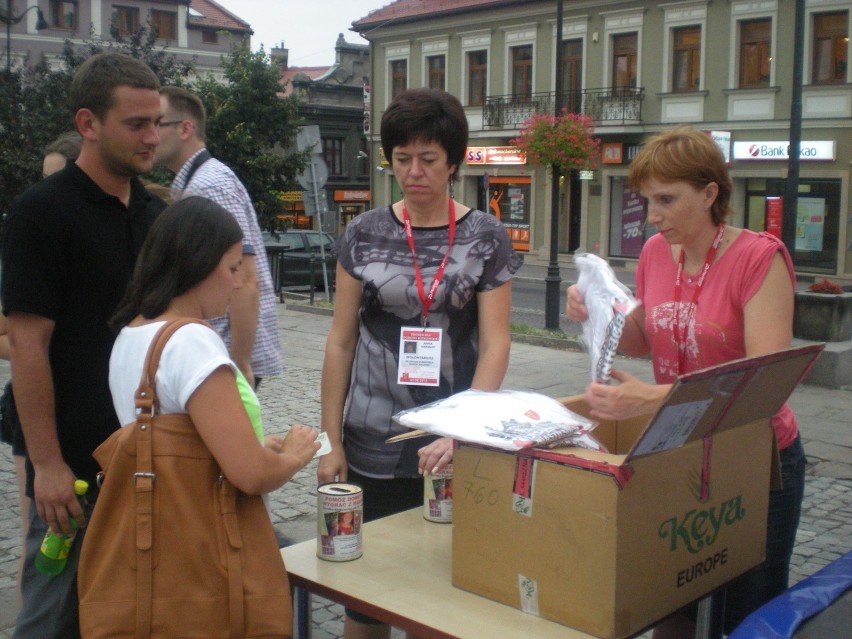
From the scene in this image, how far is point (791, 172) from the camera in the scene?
34.4ft

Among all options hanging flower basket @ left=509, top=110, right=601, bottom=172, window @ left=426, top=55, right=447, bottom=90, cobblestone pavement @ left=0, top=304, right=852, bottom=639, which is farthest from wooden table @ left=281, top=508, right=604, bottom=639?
window @ left=426, top=55, right=447, bottom=90

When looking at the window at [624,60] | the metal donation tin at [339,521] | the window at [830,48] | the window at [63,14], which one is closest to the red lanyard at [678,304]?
the metal donation tin at [339,521]

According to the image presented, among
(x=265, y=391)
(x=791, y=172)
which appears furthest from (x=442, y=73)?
(x=265, y=391)

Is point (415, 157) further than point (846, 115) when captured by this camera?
No

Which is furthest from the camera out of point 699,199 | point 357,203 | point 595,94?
point 357,203

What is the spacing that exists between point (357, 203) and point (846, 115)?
27.3 m

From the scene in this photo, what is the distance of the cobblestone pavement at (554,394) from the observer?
15.3 feet

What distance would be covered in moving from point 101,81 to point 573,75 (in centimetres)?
2950

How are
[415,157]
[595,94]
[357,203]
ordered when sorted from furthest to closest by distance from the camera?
[357,203] → [595,94] → [415,157]

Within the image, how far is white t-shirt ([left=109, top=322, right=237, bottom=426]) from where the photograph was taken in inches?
75.9

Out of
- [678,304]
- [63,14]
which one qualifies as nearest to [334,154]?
[63,14]

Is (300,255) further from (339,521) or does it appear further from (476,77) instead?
(339,521)

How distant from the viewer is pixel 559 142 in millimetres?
15492

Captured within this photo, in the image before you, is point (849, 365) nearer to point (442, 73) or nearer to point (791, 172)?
point (791, 172)
